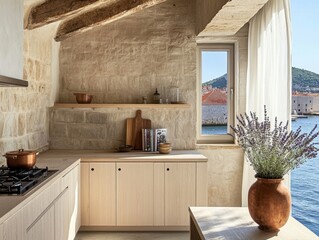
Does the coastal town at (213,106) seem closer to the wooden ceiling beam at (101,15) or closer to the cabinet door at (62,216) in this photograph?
the wooden ceiling beam at (101,15)

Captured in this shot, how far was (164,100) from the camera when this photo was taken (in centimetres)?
465

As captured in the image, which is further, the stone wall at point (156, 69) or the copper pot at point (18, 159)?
the stone wall at point (156, 69)

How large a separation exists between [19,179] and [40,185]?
16 centimetres

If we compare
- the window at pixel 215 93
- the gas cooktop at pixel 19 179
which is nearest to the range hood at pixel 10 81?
the gas cooktop at pixel 19 179

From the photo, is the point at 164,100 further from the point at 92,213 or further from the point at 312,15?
the point at 312,15

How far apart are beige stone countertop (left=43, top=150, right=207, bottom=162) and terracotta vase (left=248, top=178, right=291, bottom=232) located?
1.97 metres

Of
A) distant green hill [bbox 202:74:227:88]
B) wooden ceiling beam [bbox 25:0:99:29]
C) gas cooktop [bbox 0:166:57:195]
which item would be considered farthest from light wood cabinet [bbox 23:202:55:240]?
distant green hill [bbox 202:74:227:88]

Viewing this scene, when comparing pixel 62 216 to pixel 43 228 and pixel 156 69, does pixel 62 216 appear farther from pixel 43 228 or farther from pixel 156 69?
pixel 156 69

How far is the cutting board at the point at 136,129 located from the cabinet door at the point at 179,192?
733mm

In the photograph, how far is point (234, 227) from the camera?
2.02 metres

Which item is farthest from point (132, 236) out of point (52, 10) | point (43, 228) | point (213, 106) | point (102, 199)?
point (52, 10)

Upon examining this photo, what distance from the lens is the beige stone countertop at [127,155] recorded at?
3.91 meters

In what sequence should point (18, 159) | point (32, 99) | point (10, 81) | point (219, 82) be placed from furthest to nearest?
point (219, 82) < point (32, 99) < point (18, 159) < point (10, 81)

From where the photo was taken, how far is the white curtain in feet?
11.7
